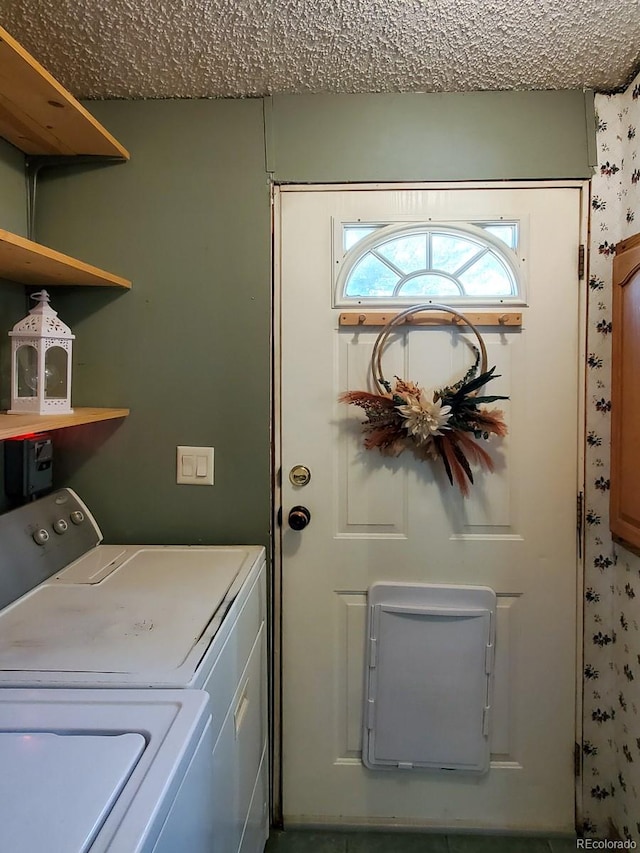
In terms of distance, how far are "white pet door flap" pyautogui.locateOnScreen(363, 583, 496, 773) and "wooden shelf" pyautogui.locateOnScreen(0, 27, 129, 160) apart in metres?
1.58

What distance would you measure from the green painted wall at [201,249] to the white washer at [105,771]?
0.76 meters

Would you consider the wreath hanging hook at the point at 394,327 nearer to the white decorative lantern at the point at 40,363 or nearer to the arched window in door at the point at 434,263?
the arched window in door at the point at 434,263

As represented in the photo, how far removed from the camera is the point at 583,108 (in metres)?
1.49

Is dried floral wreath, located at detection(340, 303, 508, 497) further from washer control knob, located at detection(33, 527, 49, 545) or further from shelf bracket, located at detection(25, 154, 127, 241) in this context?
shelf bracket, located at detection(25, 154, 127, 241)

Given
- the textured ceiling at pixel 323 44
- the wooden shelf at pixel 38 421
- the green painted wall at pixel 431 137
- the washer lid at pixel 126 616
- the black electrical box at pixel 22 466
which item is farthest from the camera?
the green painted wall at pixel 431 137

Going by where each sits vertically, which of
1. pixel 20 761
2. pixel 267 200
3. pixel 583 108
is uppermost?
pixel 583 108

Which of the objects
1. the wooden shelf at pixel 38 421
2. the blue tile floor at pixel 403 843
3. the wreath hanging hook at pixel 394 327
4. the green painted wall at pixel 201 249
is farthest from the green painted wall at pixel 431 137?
the blue tile floor at pixel 403 843

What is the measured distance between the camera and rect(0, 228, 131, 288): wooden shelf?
106 centimetres

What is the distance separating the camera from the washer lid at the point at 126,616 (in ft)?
2.95

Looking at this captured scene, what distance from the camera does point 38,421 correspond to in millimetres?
1144

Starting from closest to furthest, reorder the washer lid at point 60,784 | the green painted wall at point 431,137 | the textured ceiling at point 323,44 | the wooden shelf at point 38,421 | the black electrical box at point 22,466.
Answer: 1. the washer lid at point 60,784
2. the wooden shelf at point 38,421
3. the textured ceiling at point 323,44
4. the black electrical box at point 22,466
5. the green painted wall at point 431,137

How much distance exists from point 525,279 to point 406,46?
717mm

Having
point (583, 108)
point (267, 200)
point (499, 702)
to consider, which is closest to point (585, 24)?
point (583, 108)

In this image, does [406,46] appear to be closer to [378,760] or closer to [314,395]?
[314,395]
